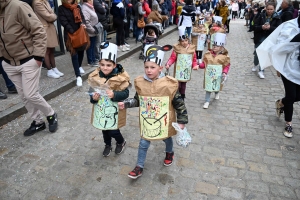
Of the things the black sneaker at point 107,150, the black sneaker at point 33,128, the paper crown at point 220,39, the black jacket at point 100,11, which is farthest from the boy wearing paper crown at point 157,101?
the black jacket at point 100,11

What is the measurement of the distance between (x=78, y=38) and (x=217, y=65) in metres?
3.16

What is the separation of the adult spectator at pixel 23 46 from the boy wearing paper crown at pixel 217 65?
2.99m

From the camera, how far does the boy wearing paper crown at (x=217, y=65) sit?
491cm

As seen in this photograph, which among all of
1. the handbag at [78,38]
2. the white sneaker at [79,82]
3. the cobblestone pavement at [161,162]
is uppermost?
the handbag at [78,38]

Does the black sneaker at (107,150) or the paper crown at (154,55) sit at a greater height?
the paper crown at (154,55)

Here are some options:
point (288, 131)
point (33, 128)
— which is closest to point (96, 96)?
point (33, 128)

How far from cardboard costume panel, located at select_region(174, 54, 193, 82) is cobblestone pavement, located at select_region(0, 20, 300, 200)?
67cm

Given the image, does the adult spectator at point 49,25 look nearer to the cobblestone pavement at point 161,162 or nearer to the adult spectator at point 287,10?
the cobblestone pavement at point 161,162

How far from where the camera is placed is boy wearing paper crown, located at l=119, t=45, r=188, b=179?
2811mm

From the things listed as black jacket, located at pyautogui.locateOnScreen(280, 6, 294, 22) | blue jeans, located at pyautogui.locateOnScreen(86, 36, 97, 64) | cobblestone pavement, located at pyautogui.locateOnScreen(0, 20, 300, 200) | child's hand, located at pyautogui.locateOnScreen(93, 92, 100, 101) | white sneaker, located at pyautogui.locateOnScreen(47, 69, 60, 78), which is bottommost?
cobblestone pavement, located at pyautogui.locateOnScreen(0, 20, 300, 200)

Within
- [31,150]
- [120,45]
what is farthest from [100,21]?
[31,150]

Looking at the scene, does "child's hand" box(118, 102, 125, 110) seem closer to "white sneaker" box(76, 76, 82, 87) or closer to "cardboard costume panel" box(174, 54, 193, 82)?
"cardboard costume panel" box(174, 54, 193, 82)

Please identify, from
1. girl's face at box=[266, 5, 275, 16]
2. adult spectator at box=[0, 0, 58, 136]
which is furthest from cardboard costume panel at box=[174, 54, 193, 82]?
girl's face at box=[266, 5, 275, 16]

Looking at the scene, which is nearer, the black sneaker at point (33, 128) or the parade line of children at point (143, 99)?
the parade line of children at point (143, 99)
